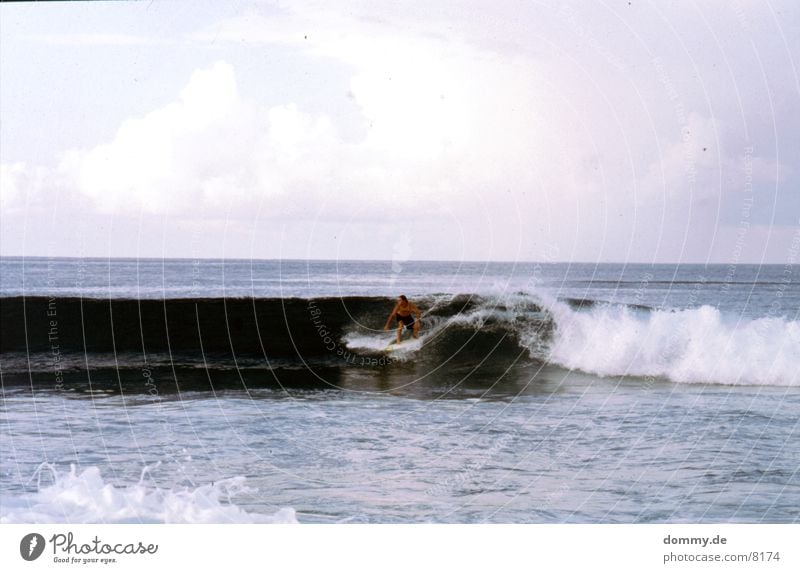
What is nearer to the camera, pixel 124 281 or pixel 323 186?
pixel 323 186

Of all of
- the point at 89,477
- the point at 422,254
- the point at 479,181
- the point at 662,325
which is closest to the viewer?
the point at 89,477

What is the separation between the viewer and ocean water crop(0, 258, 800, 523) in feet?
18.1

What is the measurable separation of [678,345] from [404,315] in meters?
3.03

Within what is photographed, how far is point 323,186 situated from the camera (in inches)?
261

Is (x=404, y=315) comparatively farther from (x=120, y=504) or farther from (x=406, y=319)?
(x=120, y=504)

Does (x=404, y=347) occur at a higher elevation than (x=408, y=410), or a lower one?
higher

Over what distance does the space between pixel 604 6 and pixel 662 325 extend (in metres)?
4.39

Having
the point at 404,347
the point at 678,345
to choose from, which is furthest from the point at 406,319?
the point at 678,345

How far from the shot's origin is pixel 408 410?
7078mm

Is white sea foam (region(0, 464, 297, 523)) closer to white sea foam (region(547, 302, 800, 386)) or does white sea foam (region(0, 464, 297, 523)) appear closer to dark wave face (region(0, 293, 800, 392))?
dark wave face (region(0, 293, 800, 392))
